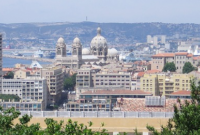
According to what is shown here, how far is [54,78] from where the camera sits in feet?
168

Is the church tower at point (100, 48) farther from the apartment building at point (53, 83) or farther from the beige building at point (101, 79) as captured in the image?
the apartment building at point (53, 83)

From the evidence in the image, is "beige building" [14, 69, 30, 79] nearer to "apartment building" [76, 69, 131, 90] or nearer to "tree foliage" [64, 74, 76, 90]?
"tree foliage" [64, 74, 76, 90]

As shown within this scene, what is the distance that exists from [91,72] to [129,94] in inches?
514

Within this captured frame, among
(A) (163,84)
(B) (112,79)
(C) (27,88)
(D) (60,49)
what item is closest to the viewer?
(A) (163,84)

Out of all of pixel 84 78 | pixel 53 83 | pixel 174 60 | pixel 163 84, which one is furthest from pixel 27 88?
pixel 174 60

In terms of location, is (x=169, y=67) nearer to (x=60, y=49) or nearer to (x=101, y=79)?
(x=101, y=79)

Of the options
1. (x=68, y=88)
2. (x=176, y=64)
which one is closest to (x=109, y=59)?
(x=176, y=64)

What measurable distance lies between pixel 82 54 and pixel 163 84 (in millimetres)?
28703

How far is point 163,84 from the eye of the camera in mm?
46219

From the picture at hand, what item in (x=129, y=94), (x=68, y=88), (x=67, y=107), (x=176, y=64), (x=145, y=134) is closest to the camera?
(x=145, y=134)

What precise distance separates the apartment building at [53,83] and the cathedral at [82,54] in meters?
14.3

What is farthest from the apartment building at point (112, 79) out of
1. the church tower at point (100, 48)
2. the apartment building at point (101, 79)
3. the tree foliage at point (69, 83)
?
the church tower at point (100, 48)

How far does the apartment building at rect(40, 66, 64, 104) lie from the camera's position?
48906 millimetres

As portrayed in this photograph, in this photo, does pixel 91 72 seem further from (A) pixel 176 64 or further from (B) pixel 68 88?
(A) pixel 176 64
